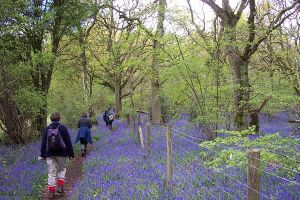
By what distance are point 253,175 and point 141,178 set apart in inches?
200

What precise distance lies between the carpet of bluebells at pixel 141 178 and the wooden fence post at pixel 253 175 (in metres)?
0.54

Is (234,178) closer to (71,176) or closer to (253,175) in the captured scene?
(253,175)

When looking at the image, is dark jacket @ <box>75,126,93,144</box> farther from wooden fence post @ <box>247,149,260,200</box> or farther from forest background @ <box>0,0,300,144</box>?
wooden fence post @ <box>247,149,260,200</box>

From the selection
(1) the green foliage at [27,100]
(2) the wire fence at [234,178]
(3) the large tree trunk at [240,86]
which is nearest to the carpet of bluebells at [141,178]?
(2) the wire fence at [234,178]

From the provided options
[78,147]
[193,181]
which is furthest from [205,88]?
[78,147]

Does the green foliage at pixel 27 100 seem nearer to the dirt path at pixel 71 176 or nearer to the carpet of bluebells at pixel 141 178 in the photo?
the carpet of bluebells at pixel 141 178

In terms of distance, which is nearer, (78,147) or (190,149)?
(190,149)

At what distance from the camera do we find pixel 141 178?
8.85m

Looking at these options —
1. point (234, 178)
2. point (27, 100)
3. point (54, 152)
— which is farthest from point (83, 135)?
point (234, 178)

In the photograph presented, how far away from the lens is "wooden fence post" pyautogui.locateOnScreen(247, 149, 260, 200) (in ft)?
13.3

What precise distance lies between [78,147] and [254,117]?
8.54 m

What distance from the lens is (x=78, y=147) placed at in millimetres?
16828

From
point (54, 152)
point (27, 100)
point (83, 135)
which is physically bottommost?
point (83, 135)

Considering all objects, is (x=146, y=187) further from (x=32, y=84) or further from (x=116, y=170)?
(x=32, y=84)
